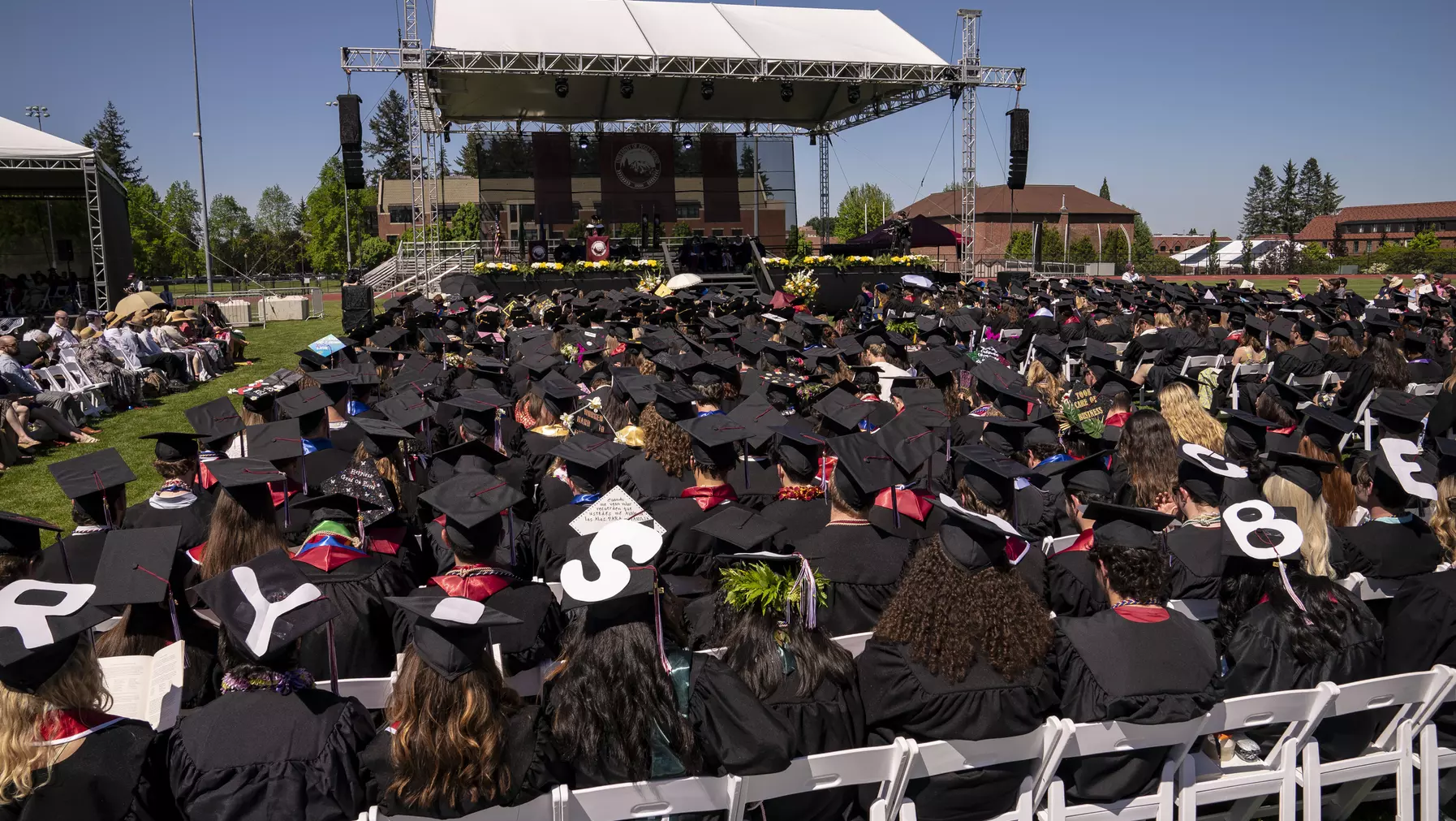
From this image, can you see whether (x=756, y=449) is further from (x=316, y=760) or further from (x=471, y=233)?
(x=471, y=233)

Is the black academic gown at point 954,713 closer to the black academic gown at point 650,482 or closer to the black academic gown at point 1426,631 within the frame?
the black academic gown at point 1426,631

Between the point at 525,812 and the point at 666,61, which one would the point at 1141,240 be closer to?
the point at 666,61

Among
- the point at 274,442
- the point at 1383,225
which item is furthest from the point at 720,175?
the point at 1383,225

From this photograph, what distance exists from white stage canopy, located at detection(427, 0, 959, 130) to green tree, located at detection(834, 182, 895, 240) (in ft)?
175

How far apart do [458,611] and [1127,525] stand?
2243 millimetres

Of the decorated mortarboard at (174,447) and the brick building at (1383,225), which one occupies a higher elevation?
the brick building at (1383,225)

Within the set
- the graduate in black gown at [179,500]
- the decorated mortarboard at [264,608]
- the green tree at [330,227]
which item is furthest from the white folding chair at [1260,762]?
the green tree at [330,227]

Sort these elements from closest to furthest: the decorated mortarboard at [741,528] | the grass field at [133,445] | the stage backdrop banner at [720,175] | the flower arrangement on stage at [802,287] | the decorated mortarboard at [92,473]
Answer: the decorated mortarboard at [741,528] → the decorated mortarboard at [92,473] → the grass field at [133,445] → the flower arrangement on stage at [802,287] → the stage backdrop banner at [720,175]

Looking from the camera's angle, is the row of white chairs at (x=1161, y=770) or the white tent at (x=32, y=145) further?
the white tent at (x=32, y=145)

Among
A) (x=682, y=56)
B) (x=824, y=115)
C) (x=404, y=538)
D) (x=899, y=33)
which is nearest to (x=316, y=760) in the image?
(x=404, y=538)

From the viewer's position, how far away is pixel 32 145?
63.6 ft

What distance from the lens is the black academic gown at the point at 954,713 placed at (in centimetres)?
277

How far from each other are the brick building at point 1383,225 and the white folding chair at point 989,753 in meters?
89.6

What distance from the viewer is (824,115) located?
30.6 m
